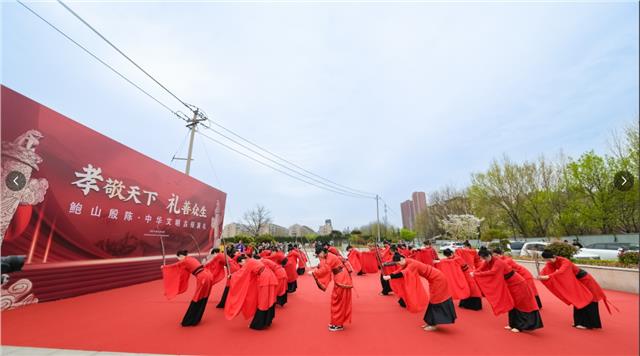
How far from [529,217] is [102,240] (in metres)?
26.2

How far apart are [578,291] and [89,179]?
11.0 m

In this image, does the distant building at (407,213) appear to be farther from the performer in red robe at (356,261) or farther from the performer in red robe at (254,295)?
the performer in red robe at (254,295)

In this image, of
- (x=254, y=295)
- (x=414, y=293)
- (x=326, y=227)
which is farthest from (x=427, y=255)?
(x=326, y=227)

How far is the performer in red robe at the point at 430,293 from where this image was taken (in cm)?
431

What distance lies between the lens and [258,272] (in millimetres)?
4715

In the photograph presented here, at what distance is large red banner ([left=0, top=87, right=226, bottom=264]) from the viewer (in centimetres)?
567

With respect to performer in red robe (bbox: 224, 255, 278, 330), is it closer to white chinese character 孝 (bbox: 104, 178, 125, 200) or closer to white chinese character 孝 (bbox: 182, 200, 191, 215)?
white chinese character 孝 (bbox: 104, 178, 125, 200)

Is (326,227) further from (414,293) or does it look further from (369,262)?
(414,293)

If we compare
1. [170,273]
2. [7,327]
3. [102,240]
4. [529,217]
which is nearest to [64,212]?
[102,240]

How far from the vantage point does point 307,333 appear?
4.25 meters

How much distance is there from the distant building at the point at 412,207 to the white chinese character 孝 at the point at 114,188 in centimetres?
5350

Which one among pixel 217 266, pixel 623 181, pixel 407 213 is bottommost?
pixel 217 266

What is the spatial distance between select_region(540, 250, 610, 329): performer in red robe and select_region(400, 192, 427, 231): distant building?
52.7 meters

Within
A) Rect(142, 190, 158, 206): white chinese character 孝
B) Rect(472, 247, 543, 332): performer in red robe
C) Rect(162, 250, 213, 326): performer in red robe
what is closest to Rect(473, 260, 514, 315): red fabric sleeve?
Rect(472, 247, 543, 332): performer in red robe
